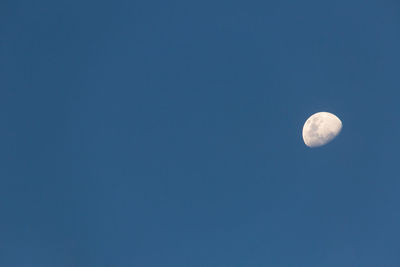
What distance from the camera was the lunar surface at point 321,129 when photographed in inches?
513

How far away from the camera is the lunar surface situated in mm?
13023

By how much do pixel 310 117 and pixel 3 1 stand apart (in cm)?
1341

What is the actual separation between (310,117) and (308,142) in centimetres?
102

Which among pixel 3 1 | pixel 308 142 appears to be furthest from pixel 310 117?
pixel 3 1

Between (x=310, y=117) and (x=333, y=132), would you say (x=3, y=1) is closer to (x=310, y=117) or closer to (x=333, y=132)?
(x=310, y=117)

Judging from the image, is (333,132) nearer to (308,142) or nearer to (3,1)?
(308,142)

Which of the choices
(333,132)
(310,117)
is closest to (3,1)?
(310,117)

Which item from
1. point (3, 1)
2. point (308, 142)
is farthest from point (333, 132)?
point (3, 1)

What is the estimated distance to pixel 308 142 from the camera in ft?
44.4

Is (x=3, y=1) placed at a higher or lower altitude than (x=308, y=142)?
higher

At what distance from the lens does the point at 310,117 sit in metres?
13.4

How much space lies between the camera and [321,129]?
42.3 feet

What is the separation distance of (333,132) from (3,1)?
47.4ft

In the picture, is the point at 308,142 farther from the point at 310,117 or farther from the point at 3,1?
the point at 3,1
